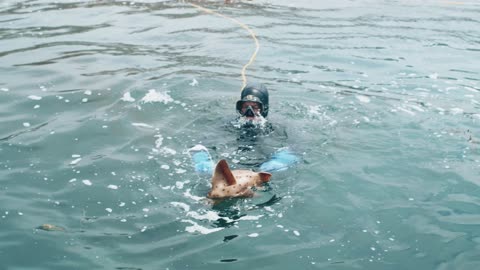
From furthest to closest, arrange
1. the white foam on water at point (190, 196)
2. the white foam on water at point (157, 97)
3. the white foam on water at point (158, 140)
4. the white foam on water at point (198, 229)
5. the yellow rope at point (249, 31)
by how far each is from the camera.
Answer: the yellow rope at point (249, 31)
the white foam on water at point (157, 97)
the white foam on water at point (158, 140)
the white foam on water at point (190, 196)
the white foam on water at point (198, 229)

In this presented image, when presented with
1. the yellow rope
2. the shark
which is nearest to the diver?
the shark

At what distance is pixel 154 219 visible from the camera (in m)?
5.15

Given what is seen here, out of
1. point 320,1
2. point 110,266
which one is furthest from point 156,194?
point 320,1

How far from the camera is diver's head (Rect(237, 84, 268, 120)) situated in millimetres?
6823

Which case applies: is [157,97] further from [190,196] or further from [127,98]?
[190,196]

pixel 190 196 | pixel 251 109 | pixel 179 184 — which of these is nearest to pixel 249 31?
pixel 251 109

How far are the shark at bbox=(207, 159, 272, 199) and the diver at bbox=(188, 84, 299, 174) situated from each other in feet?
1.98

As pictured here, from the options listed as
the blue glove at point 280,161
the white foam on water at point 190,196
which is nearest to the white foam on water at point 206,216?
the white foam on water at point 190,196

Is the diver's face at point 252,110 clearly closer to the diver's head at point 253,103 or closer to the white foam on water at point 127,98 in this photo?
the diver's head at point 253,103

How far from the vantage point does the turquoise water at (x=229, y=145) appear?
190 inches

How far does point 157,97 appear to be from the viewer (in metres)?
8.19

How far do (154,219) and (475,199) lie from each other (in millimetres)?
3215

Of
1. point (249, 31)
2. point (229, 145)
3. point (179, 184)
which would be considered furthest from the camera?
point (249, 31)

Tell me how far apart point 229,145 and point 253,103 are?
0.60m
